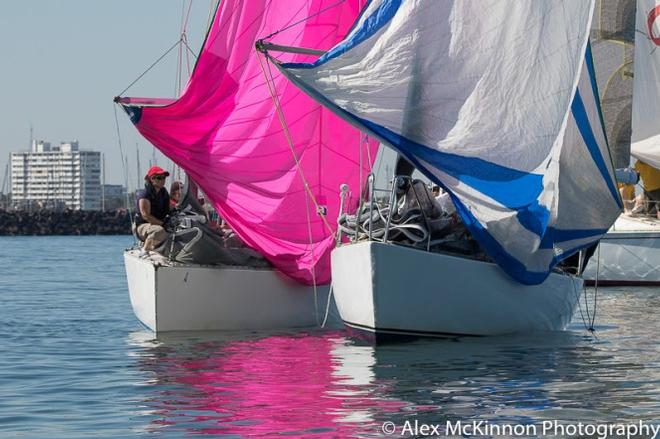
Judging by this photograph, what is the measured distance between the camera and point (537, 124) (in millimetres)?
15445

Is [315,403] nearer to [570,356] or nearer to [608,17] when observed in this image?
[570,356]

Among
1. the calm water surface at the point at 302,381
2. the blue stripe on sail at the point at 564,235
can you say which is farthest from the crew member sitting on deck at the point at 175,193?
the blue stripe on sail at the point at 564,235

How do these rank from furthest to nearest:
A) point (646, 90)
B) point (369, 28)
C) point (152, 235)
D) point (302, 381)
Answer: point (646, 90), point (152, 235), point (369, 28), point (302, 381)

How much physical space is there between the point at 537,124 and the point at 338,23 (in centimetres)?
456

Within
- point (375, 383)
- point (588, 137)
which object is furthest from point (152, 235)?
point (375, 383)

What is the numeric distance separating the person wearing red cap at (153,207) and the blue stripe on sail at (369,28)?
4066 mm

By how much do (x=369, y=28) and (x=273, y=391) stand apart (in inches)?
166

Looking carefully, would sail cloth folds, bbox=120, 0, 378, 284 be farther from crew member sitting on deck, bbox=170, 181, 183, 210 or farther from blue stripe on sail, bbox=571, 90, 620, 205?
blue stripe on sail, bbox=571, 90, 620, 205

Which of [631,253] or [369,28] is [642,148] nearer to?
[631,253]

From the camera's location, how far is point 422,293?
49.5ft

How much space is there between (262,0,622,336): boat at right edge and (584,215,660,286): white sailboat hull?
11.4 meters

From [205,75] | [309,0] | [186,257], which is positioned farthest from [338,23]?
[186,257]

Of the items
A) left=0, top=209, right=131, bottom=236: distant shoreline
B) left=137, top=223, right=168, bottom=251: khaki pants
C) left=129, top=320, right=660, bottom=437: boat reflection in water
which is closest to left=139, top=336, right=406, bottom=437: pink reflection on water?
left=129, top=320, right=660, bottom=437: boat reflection in water

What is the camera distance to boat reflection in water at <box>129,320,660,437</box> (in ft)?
36.0
